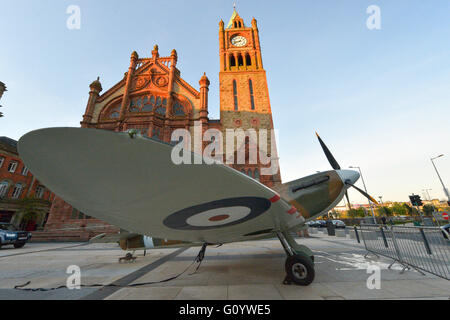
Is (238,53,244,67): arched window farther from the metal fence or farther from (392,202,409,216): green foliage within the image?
(392,202,409,216): green foliage

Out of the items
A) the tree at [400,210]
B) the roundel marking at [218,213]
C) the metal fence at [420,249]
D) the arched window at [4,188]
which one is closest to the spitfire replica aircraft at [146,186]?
the roundel marking at [218,213]

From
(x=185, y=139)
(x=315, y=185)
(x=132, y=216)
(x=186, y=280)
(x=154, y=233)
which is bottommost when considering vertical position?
(x=186, y=280)

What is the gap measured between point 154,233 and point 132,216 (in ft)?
2.76

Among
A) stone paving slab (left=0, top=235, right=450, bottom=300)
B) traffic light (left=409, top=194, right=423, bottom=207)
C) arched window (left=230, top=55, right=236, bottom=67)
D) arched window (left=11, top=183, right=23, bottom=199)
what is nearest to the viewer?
stone paving slab (left=0, top=235, right=450, bottom=300)

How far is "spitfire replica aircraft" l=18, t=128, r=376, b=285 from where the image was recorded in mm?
1714

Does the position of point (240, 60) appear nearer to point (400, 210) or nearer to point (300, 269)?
point (300, 269)

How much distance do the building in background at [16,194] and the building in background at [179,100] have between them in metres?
12.4

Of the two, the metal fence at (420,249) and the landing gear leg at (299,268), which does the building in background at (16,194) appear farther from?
the metal fence at (420,249)

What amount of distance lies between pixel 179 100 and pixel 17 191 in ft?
92.2

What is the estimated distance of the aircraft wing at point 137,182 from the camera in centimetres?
171

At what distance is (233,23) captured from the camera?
32875 mm

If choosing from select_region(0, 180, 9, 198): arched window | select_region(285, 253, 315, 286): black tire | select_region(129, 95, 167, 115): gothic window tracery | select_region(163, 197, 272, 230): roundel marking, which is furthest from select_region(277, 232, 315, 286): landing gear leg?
select_region(0, 180, 9, 198): arched window
